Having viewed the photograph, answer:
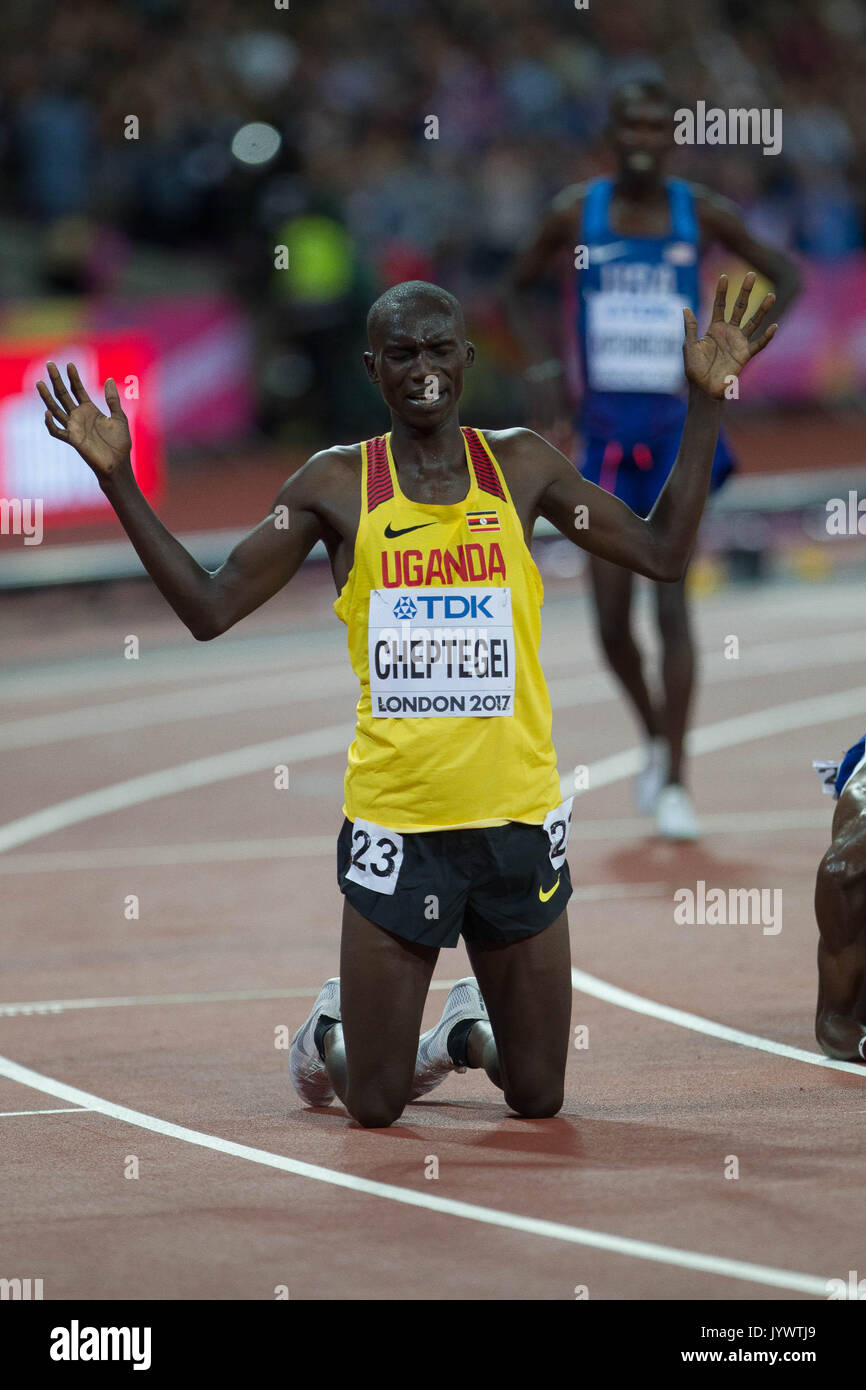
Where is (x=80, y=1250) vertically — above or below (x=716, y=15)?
below

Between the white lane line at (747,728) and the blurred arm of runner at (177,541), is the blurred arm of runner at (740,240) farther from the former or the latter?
the blurred arm of runner at (177,541)

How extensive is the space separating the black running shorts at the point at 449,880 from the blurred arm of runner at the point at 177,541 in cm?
66

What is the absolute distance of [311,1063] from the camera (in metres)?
5.66

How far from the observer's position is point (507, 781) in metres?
5.34

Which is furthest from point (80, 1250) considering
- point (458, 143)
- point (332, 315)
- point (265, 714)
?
point (458, 143)

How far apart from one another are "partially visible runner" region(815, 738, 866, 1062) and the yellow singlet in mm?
937

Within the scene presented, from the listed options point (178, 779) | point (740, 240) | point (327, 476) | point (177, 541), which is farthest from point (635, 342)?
point (177, 541)

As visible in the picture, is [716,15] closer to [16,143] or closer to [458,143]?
[458,143]

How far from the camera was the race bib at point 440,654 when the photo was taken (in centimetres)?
532

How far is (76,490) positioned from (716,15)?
47.7ft

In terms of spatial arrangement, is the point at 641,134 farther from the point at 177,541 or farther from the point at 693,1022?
the point at 177,541

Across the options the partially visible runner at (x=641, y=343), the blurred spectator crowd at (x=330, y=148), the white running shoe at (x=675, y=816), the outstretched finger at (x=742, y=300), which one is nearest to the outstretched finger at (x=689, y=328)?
the outstretched finger at (x=742, y=300)

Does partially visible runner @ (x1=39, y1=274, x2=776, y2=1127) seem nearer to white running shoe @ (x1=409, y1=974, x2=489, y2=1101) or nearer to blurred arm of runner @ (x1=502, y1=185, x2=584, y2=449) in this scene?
white running shoe @ (x1=409, y1=974, x2=489, y2=1101)

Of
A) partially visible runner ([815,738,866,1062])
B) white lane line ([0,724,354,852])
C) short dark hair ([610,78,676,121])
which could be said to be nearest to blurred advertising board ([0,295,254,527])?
white lane line ([0,724,354,852])
